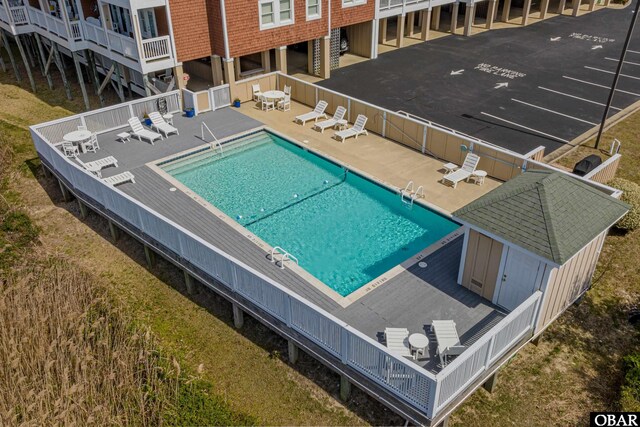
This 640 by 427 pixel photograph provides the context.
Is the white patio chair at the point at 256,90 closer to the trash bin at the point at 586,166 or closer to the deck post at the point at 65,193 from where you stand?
the deck post at the point at 65,193

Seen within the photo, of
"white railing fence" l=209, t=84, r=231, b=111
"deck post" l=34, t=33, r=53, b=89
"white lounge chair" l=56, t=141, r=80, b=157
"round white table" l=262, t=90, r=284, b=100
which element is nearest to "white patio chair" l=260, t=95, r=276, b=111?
"round white table" l=262, t=90, r=284, b=100

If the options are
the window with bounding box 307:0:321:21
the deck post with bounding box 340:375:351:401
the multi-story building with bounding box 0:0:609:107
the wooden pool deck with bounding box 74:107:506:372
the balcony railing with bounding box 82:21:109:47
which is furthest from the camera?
the window with bounding box 307:0:321:21

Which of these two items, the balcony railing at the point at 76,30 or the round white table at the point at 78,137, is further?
the balcony railing at the point at 76,30

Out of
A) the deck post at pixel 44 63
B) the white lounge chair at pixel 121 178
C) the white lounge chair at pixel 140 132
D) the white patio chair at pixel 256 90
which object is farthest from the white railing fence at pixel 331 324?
the deck post at pixel 44 63

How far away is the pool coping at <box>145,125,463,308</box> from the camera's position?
45.2ft

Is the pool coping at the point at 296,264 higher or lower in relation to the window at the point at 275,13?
lower

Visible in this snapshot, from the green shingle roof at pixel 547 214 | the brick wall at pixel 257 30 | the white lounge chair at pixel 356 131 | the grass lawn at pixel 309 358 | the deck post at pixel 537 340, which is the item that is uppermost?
the brick wall at pixel 257 30

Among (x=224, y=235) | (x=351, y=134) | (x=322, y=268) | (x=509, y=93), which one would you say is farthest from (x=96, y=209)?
(x=509, y=93)

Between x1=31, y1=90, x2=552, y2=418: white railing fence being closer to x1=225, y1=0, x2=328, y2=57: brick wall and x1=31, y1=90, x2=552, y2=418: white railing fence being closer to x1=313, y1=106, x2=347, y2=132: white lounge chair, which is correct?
x1=313, y1=106, x2=347, y2=132: white lounge chair

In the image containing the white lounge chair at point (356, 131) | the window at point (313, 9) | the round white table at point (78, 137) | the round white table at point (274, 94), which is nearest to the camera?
the round white table at point (78, 137)

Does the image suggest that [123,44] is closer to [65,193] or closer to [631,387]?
[65,193]

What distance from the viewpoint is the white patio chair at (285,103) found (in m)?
24.9

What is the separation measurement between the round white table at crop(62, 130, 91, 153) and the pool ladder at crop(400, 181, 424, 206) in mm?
12626

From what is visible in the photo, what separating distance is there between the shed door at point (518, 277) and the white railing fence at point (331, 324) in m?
0.39
